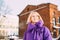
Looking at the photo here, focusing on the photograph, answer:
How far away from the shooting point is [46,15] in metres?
1.50

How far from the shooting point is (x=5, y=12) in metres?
1.39

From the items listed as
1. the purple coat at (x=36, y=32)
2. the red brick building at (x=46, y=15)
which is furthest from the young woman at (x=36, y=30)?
the red brick building at (x=46, y=15)

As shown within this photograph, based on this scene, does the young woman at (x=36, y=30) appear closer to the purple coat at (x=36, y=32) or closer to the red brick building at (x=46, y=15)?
the purple coat at (x=36, y=32)

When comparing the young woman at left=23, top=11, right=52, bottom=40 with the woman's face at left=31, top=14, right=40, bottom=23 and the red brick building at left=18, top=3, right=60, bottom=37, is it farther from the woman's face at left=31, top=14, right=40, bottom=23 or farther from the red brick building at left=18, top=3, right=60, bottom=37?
the red brick building at left=18, top=3, right=60, bottom=37

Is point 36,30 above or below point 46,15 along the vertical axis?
below

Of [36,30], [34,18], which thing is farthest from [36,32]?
[34,18]

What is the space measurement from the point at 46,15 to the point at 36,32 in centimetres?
27

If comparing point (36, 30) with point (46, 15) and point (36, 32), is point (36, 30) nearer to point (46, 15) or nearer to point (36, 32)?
point (36, 32)

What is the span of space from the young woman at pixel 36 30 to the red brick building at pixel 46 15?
4.3 inches

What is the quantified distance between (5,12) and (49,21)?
0.46m

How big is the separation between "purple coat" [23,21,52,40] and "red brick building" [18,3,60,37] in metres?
0.13

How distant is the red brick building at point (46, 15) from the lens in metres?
1.46

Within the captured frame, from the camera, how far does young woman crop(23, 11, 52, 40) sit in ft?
4.18

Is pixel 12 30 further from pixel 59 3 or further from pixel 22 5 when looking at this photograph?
pixel 59 3
